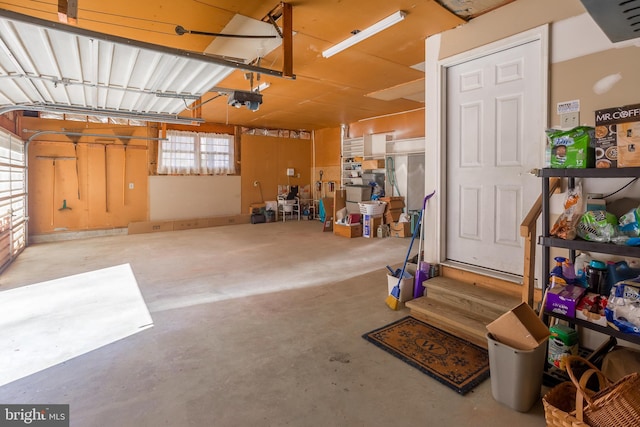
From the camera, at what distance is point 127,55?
2.72m

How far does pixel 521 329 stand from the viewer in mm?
1835

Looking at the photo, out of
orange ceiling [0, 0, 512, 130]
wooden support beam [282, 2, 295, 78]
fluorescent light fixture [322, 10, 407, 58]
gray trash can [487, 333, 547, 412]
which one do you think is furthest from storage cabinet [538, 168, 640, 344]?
wooden support beam [282, 2, 295, 78]

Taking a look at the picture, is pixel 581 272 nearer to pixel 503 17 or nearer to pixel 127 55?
pixel 503 17

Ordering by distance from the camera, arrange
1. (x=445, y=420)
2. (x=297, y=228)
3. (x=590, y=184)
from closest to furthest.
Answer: (x=445, y=420)
(x=590, y=184)
(x=297, y=228)

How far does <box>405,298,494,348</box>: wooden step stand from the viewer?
2557 mm

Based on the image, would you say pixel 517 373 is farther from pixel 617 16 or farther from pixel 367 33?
pixel 367 33

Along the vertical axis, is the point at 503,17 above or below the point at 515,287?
above

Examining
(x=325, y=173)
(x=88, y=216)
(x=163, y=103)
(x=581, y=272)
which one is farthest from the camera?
(x=325, y=173)

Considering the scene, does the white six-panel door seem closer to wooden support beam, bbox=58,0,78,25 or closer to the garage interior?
the garage interior

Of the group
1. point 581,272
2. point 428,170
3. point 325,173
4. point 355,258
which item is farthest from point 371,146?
point 581,272

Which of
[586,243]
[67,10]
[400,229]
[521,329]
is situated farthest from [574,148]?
[400,229]

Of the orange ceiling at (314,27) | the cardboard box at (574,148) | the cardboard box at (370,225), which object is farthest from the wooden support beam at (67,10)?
the cardboard box at (370,225)

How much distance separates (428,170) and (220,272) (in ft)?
10.4

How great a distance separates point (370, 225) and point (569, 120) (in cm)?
505
